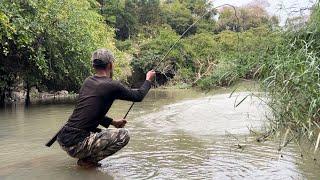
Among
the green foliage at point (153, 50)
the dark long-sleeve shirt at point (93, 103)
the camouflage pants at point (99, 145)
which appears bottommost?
the camouflage pants at point (99, 145)

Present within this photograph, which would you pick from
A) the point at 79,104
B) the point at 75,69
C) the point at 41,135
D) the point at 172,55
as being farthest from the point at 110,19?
the point at 79,104

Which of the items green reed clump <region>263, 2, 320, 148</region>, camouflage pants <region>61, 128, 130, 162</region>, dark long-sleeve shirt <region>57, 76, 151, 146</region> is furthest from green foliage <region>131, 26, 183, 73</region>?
green reed clump <region>263, 2, 320, 148</region>

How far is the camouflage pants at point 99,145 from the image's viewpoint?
562 centimetres

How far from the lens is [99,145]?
5.66 meters

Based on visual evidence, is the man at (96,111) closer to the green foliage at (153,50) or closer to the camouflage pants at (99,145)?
the camouflage pants at (99,145)

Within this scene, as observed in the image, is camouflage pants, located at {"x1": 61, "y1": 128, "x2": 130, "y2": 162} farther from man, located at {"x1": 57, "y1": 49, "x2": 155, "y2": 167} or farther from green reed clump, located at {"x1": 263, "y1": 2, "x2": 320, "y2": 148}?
green reed clump, located at {"x1": 263, "y1": 2, "x2": 320, "y2": 148}

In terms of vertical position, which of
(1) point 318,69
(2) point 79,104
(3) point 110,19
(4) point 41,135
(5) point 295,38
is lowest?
(4) point 41,135

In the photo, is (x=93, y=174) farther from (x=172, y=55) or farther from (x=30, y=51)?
(x=172, y=55)

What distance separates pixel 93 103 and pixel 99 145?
523 millimetres

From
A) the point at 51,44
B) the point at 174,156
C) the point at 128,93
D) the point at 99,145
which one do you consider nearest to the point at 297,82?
the point at 128,93

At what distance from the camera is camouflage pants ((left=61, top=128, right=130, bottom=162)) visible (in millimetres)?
5621

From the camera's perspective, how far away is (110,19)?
1528 inches

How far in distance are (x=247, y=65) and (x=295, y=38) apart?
1.65 ft

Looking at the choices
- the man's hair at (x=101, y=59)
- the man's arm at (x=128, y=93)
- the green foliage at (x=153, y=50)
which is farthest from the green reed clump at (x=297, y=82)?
the green foliage at (x=153, y=50)
